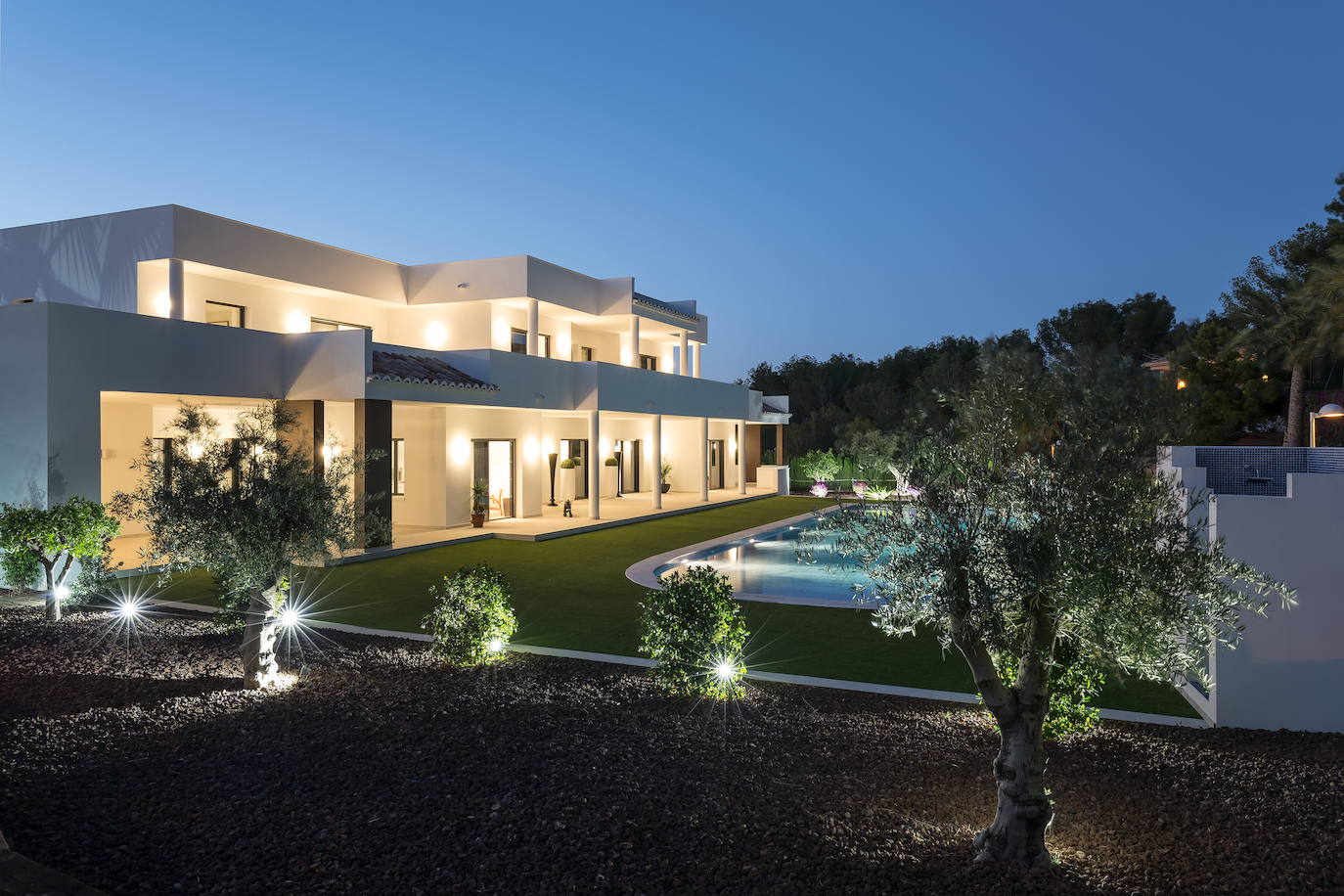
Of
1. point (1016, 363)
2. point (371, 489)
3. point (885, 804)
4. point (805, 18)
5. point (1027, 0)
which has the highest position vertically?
point (1027, 0)

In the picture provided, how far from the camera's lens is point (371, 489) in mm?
16031

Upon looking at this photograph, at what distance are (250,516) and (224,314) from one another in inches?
490

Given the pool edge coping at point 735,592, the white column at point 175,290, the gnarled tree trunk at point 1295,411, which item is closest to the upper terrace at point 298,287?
the white column at point 175,290

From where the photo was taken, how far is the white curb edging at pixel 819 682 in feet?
21.6

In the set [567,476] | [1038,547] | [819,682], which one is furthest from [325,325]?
[1038,547]

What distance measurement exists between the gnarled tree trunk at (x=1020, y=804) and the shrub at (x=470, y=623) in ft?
16.2

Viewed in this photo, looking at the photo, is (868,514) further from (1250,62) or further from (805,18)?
(1250,62)

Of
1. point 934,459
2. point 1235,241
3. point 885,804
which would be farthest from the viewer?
point 1235,241

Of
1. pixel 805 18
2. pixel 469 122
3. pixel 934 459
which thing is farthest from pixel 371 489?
pixel 469 122

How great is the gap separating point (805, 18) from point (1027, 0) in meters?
12.7

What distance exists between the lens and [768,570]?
16.1m

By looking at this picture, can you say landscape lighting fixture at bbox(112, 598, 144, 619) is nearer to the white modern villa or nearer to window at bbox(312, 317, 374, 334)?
the white modern villa

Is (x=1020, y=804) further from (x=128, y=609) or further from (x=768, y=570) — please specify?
(x=768, y=570)

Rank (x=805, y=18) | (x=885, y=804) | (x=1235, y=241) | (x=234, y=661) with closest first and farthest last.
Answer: (x=885, y=804) < (x=234, y=661) < (x=805, y=18) < (x=1235, y=241)
